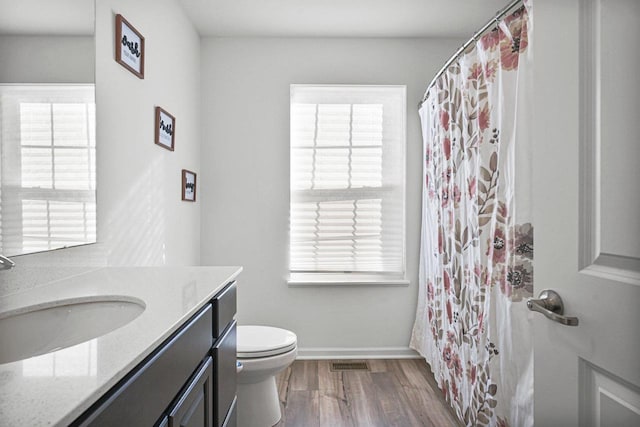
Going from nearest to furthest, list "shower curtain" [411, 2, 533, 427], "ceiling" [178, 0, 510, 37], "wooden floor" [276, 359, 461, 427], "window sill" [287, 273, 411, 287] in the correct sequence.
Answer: "shower curtain" [411, 2, 533, 427] → "wooden floor" [276, 359, 461, 427] → "ceiling" [178, 0, 510, 37] → "window sill" [287, 273, 411, 287]

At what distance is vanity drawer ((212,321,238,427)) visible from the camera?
1.28m

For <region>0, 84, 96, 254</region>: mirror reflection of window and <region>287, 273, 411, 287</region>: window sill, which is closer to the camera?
<region>0, 84, 96, 254</region>: mirror reflection of window

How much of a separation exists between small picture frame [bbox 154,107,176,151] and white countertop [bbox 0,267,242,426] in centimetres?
108

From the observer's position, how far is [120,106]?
1.80 m

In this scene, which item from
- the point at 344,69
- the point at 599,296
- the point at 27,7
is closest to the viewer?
the point at 599,296

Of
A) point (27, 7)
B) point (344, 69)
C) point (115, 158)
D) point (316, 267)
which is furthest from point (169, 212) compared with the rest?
point (344, 69)

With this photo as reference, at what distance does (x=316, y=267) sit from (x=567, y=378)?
7.61 feet

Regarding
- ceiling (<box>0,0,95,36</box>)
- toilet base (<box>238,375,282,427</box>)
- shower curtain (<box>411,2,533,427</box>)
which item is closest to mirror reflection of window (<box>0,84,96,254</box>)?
ceiling (<box>0,0,95,36</box>)

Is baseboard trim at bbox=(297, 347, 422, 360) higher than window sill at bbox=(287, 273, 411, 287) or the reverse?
the reverse

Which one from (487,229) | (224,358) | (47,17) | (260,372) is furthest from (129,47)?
(487,229)

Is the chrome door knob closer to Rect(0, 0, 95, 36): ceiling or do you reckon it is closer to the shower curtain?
the shower curtain

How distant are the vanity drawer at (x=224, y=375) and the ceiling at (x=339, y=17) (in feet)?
6.66

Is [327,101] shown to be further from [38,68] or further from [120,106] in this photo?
[38,68]

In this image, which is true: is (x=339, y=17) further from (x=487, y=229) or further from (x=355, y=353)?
(x=355, y=353)
